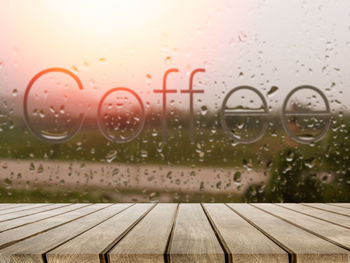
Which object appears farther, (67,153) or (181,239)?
(67,153)

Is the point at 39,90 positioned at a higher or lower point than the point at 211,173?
higher

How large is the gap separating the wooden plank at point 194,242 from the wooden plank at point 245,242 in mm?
29

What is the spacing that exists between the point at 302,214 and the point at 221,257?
2.36 feet

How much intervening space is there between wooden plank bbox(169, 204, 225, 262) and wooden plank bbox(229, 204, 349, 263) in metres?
0.15

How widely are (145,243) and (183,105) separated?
179cm

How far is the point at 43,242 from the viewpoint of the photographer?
2.57ft

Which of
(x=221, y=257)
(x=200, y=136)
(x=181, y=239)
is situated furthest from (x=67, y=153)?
(x=221, y=257)

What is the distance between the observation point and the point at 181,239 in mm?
823

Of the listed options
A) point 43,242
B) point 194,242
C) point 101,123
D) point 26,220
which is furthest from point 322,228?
point 101,123

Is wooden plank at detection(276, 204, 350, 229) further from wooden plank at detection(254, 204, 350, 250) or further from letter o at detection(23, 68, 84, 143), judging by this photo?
Answer: letter o at detection(23, 68, 84, 143)

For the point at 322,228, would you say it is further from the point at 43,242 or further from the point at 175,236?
the point at 43,242

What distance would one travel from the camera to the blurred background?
8.22 feet

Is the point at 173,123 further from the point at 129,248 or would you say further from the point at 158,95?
the point at 129,248

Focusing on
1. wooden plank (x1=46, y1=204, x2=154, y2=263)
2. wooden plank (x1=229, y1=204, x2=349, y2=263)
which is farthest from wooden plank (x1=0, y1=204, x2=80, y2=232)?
wooden plank (x1=229, y1=204, x2=349, y2=263)
